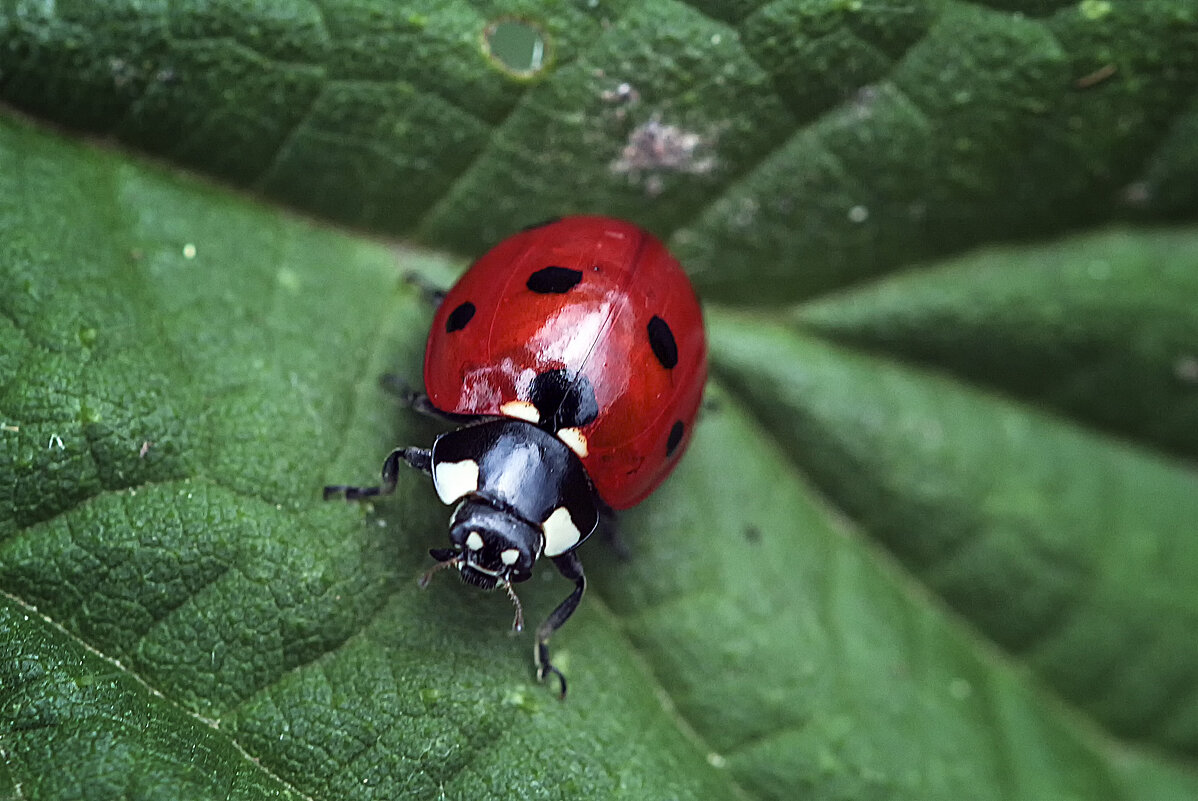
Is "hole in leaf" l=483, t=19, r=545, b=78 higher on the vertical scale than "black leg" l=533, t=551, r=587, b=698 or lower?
higher

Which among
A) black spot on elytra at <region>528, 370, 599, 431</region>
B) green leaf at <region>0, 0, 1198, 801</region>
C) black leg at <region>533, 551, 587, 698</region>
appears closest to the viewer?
green leaf at <region>0, 0, 1198, 801</region>

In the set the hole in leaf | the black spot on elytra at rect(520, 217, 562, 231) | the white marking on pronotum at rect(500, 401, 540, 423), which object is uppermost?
the hole in leaf

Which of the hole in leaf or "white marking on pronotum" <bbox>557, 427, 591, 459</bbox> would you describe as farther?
the hole in leaf

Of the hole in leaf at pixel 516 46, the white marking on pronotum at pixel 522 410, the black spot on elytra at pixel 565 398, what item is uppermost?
the hole in leaf at pixel 516 46

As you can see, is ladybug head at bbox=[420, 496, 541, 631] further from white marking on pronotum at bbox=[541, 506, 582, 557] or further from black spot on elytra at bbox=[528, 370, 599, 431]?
black spot on elytra at bbox=[528, 370, 599, 431]

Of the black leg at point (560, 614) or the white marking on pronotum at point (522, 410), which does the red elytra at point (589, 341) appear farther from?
the black leg at point (560, 614)

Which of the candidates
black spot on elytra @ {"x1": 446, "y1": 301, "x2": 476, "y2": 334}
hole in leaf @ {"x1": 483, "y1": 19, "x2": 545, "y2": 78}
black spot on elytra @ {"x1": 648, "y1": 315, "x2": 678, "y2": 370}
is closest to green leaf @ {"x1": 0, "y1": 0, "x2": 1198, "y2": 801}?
hole in leaf @ {"x1": 483, "y1": 19, "x2": 545, "y2": 78}

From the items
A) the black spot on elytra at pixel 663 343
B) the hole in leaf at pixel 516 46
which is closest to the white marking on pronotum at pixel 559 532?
the black spot on elytra at pixel 663 343
